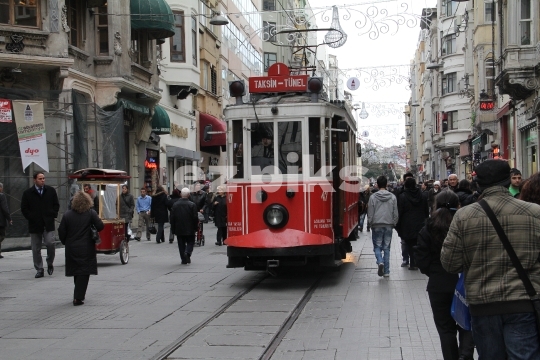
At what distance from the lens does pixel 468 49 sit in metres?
42.5

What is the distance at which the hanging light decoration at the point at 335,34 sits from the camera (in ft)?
62.8

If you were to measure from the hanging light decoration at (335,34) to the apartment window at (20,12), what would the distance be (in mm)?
7804

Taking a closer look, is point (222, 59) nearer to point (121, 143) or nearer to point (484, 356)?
point (121, 143)

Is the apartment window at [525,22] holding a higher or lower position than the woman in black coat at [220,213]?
higher

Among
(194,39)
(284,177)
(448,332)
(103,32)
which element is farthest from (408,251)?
(194,39)

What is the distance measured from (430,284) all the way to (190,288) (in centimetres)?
692

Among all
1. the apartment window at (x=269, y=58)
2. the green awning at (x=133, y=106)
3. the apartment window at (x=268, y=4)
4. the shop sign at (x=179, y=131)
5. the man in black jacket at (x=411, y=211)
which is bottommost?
the man in black jacket at (x=411, y=211)

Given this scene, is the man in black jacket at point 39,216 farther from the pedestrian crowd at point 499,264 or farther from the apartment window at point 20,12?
the pedestrian crowd at point 499,264

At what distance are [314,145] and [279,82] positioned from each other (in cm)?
129

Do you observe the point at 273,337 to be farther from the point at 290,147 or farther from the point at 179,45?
the point at 179,45

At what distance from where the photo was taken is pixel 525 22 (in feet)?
82.0

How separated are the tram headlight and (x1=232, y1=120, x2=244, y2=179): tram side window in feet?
2.65

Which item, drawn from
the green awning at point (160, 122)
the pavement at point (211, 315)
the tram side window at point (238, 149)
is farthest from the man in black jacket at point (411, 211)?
the green awning at point (160, 122)

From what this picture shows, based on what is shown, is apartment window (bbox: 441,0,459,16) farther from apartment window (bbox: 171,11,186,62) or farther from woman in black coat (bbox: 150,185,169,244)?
woman in black coat (bbox: 150,185,169,244)
